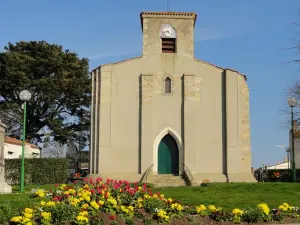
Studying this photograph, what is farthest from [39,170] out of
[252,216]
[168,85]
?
[252,216]

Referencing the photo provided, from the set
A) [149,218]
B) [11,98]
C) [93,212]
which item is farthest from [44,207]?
[11,98]

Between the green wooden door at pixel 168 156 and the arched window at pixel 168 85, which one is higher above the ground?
the arched window at pixel 168 85

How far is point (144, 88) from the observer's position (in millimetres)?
29312

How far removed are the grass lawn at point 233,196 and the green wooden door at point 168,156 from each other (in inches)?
246

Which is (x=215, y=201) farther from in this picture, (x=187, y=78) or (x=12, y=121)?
(x=12, y=121)

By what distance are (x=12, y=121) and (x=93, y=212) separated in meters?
38.6

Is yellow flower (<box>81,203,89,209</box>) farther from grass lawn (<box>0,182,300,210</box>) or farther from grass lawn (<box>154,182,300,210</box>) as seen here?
grass lawn (<box>154,182,300,210</box>)

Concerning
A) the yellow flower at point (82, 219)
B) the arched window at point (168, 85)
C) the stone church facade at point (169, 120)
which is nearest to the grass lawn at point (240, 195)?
the yellow flower at point (82, 219)

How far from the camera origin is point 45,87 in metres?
46.7

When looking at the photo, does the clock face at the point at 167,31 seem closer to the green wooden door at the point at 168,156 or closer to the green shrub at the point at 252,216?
the green wooden door at the point at 168,156

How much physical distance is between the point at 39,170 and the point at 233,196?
1846 cm

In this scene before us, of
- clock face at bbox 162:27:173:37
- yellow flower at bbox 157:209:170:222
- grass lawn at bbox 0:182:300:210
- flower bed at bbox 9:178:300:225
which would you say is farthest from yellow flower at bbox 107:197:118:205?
clock face at bbox 162:27:173:37

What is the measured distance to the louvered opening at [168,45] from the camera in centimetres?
3095

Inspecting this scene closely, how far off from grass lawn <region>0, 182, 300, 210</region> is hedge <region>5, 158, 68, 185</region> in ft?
43.6
